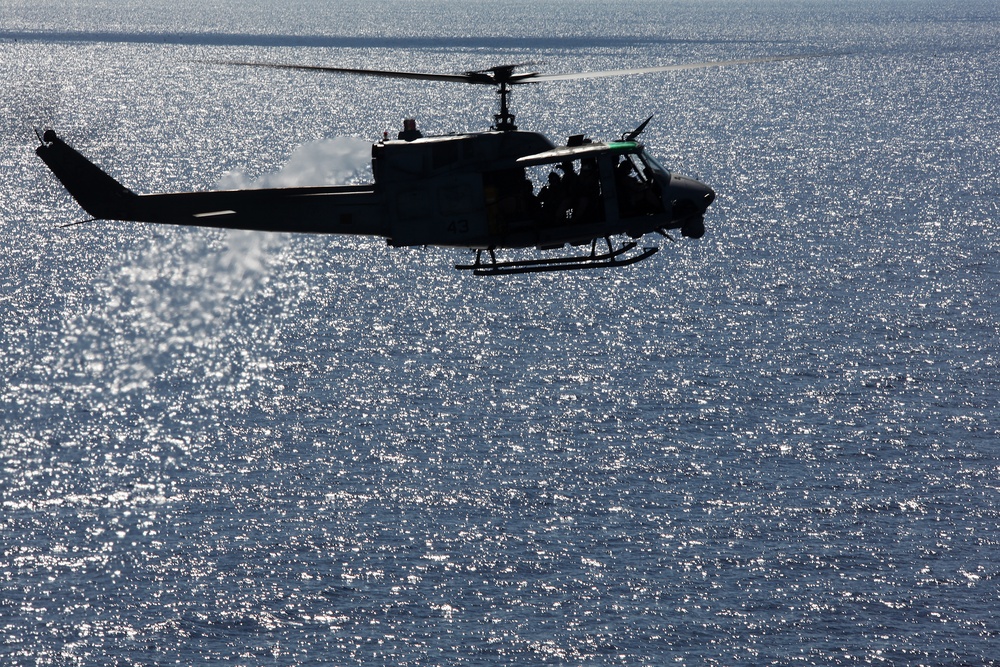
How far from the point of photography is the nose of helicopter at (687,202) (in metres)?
44.7

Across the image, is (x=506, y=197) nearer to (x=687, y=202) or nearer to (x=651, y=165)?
(x=651, y=165)

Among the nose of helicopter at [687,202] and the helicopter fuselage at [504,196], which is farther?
the nose of helicopter at [687,202]

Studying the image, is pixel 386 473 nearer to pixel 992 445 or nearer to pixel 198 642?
pixel 198 642

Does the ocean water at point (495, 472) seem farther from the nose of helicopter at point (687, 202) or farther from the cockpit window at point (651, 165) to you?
the nose of helicopter at point (687, 202)

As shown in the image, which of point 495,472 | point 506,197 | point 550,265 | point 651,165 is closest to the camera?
point 550,265

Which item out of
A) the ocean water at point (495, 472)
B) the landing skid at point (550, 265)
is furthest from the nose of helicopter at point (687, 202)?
the ocean water at point (495, 472)

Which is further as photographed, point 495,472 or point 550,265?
point 495,472

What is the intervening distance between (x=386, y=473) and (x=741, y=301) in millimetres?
65620

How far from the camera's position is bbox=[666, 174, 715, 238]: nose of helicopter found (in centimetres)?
4466

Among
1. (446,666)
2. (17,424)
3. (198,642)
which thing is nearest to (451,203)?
(446,666)

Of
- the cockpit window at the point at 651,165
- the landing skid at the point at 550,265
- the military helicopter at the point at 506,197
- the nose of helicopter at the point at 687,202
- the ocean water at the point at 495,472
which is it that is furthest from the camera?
the ocean water at the point at 495,472

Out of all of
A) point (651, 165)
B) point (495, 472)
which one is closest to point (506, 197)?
point (651, 165)

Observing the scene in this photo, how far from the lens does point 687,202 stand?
44.8 metres

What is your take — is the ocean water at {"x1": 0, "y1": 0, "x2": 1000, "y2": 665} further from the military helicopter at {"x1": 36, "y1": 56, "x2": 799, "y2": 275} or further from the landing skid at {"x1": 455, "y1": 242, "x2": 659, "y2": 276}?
the landing skid at {"x1": 455, "y1": 242, "x2": 659, "y2": 276}
